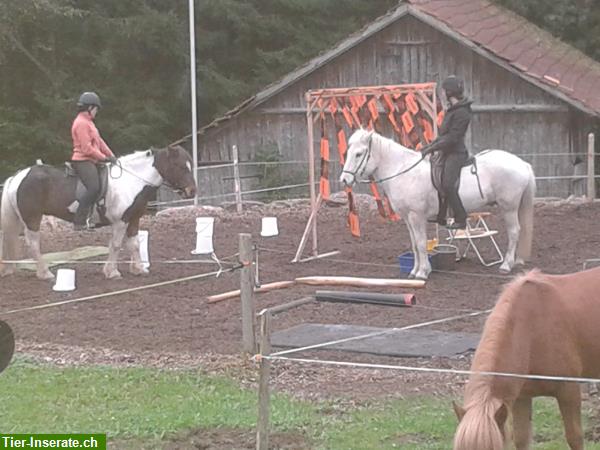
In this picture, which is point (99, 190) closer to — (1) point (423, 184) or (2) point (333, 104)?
(2) point (333, 104)

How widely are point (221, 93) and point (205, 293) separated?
17.9 metres

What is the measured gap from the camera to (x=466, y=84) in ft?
73.9

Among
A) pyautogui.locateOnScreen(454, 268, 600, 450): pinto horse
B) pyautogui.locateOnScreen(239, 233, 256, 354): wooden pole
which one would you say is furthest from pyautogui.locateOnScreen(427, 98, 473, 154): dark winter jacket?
pyautogui.locateOnScreen(454, 268, 600, 450): pinto horse

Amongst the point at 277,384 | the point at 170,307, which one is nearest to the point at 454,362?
the point at 277,384

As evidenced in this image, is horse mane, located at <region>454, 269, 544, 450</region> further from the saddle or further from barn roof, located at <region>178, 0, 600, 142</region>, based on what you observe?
barn roof, located at <region>178, 0, 600, 142</region>

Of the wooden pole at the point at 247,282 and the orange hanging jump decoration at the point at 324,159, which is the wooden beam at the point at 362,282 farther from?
the wooden pole at the point at 247,282

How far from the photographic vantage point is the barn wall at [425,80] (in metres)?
21.5

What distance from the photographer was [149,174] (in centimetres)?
1221

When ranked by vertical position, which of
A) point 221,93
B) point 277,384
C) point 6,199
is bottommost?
point 277,384

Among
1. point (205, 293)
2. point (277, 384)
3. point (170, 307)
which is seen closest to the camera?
point (277, 384)

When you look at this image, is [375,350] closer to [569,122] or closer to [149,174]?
[149,174]

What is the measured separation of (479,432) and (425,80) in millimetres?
19682

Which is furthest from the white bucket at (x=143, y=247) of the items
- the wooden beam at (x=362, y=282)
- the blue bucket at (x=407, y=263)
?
the blue bucket at (x=407, y=263)

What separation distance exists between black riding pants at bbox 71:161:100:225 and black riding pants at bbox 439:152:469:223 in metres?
4.08
